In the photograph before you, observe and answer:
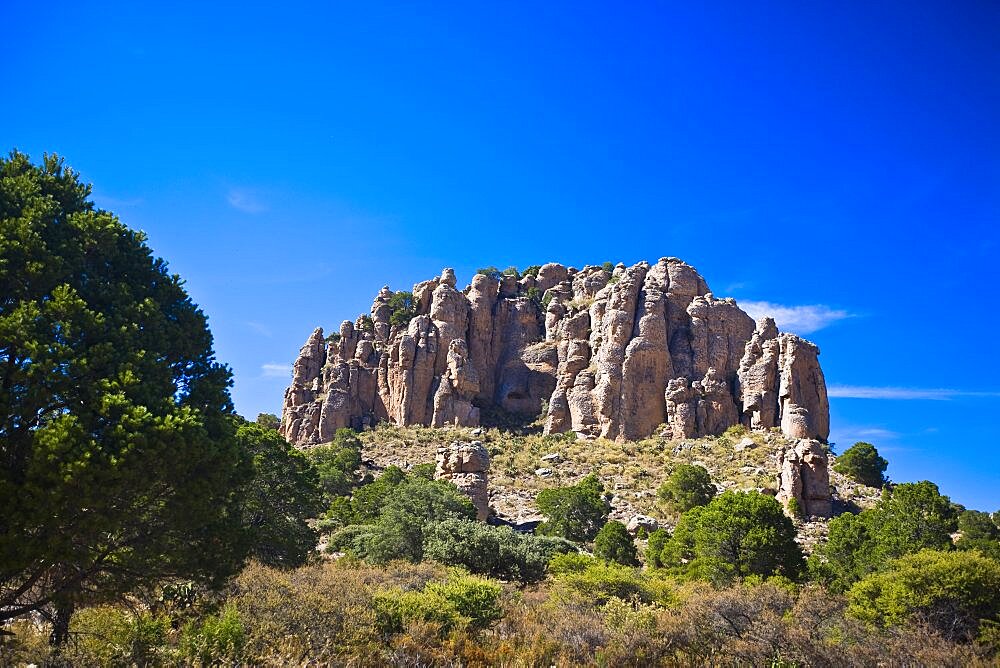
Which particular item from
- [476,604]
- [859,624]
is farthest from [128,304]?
[859,624]

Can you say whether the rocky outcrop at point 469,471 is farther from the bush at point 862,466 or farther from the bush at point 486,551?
the bush at point 862,466

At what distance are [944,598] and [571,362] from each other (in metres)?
52.2

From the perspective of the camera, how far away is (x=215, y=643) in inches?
467

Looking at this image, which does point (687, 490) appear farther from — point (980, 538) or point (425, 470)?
point (425, 470)

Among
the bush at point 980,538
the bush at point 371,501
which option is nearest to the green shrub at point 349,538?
the bush at point 371,501

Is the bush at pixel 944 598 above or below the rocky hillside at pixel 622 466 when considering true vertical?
below

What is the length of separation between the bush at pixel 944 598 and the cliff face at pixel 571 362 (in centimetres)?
3742

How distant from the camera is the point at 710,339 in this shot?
66.7m

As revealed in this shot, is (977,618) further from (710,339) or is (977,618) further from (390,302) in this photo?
(390,302)

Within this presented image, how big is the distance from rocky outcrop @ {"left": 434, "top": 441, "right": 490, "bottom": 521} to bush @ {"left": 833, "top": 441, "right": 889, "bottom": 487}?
2976cm

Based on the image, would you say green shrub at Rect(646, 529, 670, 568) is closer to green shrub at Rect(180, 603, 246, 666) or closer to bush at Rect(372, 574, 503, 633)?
bush at Rect(372, 574, 503, 633)

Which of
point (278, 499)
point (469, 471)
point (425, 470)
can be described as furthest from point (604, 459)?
point (278, 499)

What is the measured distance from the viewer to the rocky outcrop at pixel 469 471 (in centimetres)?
4028

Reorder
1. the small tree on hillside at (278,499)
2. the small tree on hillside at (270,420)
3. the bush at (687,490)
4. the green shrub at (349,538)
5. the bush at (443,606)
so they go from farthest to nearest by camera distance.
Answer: the small tree on hillside at (270,420)
the bush at (687,490)
the green shrub at (349,538)
the small tree on hillside at (278,499)
the bush at (443,606)
